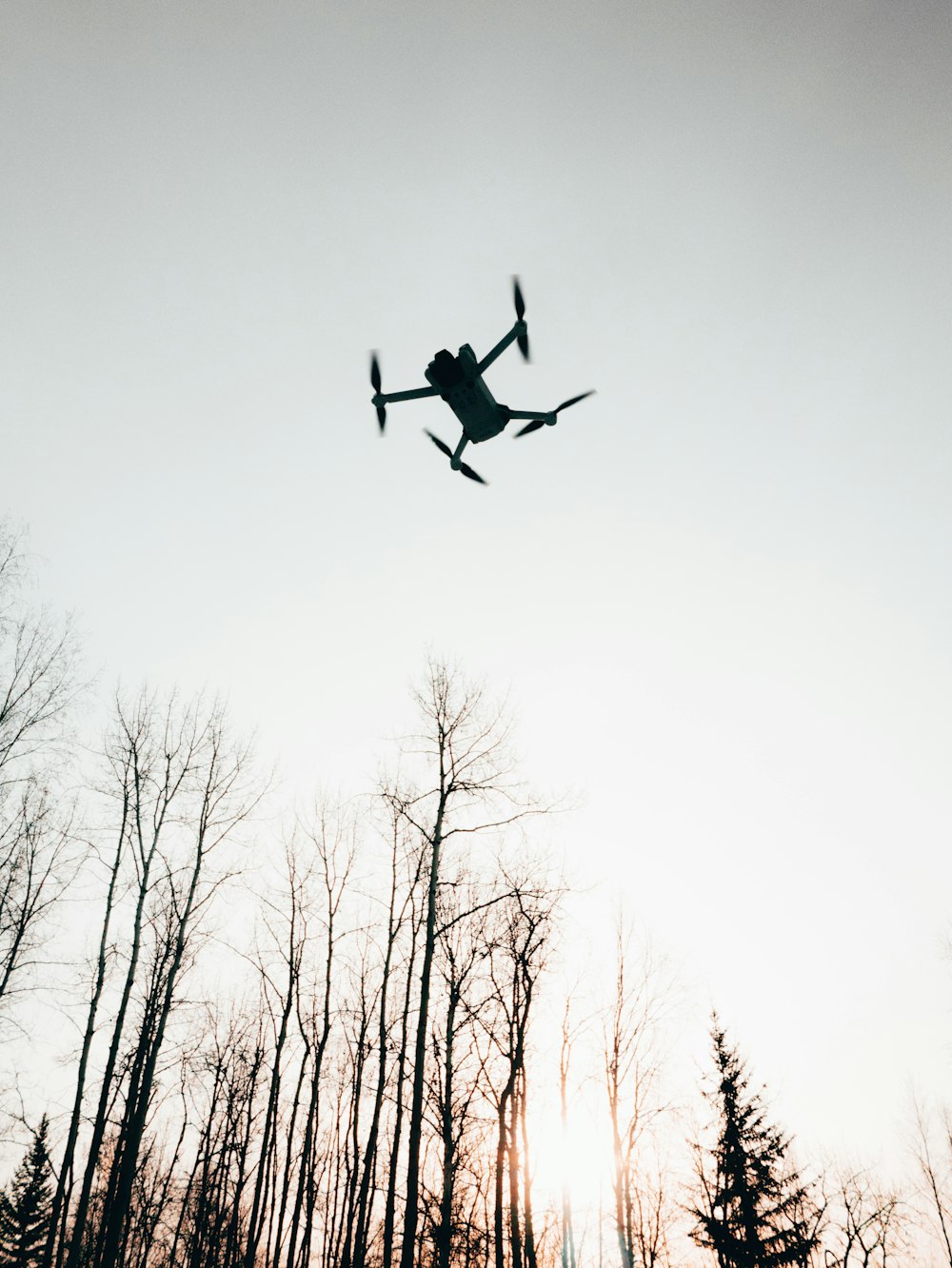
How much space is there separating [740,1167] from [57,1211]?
21.1 meters

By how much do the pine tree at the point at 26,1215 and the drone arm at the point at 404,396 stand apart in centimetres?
4902

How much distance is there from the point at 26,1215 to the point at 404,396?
54.3 metres

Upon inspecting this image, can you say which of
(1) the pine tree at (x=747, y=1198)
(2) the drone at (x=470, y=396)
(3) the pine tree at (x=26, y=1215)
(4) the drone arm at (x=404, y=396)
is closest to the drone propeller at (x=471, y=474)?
(2) the drone at (x=470, y=396)

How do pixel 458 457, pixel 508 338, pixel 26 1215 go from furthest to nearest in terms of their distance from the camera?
pixel 26 1215, pixel 458 457, pixel 508 338

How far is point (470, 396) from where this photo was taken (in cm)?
761

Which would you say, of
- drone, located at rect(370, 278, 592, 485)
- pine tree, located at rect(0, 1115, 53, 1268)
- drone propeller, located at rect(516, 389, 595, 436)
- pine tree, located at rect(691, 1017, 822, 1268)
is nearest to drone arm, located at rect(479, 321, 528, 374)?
drone, located at rect(370, 278, 592, 485)

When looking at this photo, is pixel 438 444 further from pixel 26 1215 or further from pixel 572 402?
pixel 26 1215

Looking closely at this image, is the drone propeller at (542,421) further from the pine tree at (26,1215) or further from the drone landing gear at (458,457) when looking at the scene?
the pine tree at (26,1215)

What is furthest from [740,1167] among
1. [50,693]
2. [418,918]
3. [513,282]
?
[513,282]

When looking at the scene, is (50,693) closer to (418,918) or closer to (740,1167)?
(418,918)

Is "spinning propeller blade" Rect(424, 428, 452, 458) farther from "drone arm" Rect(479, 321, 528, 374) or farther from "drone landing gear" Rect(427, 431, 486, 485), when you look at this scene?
"drone arm" Rect(479, 321, 528, 374)

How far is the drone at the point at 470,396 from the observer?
7.38 metres

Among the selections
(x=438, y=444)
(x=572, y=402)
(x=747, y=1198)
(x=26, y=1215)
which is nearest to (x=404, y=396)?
(x=438, y=444)

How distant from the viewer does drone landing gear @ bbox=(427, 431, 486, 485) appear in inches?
319
